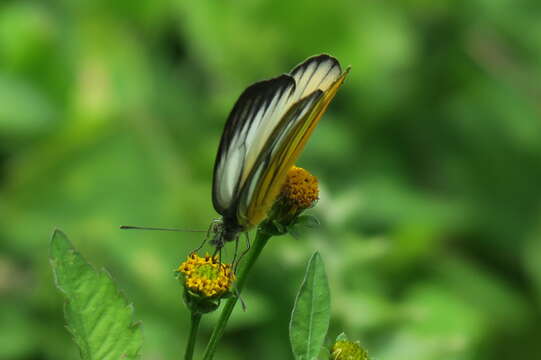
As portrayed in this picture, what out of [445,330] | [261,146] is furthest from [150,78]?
[261,146]

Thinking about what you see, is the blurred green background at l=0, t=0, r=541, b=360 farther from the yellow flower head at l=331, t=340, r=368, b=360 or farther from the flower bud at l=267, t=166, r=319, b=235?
the yellow flower head at l=331, t=340, r=368, b=360

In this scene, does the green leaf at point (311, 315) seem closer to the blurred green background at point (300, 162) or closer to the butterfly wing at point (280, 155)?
the butterfly wing at point (280, 155)

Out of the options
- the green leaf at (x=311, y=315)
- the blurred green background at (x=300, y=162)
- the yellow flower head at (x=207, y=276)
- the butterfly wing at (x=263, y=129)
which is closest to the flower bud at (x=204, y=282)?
the yellow flower head at (x=207, y=276)

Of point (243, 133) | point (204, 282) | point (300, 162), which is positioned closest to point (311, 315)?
point (204, 282)

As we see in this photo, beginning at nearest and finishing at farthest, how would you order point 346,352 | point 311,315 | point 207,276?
1. point 311,315
2. point 346,352
3. point 207,276

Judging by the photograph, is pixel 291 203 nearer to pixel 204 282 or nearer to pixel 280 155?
pixel 280 155

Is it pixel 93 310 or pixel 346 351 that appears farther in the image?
pixel 346 351
